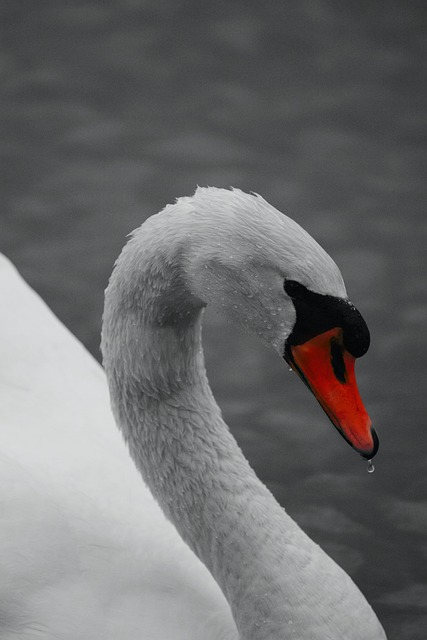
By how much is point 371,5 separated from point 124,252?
5190 millimetres

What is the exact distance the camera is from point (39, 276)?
6.38 m

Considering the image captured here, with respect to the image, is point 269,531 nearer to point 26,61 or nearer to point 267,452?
point 267,452

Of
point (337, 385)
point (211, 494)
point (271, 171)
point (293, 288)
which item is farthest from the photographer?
point (271, 171)

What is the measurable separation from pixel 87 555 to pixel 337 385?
109 cm

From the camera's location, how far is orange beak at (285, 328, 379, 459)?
10.5 feet

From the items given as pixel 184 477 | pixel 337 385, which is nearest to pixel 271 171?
pixel 184 477

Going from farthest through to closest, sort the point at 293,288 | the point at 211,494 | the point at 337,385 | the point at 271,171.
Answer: the point at 271,171
the point at 211,494
the point at 337,385
the point at 293,288

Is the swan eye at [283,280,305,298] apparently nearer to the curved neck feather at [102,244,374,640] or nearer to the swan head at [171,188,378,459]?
the swan head at [171,188,378,459]

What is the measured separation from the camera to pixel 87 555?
3846 mm

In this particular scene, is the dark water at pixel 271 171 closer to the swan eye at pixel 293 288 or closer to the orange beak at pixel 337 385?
the orange beak at pixel 337 385

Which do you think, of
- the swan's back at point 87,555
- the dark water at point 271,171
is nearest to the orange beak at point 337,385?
the swan's back at point 87,555

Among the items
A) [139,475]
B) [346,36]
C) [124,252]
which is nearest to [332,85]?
[346,36]

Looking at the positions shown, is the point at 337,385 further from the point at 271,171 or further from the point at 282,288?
the point at 271,171

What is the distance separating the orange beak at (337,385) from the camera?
10.5 ft
